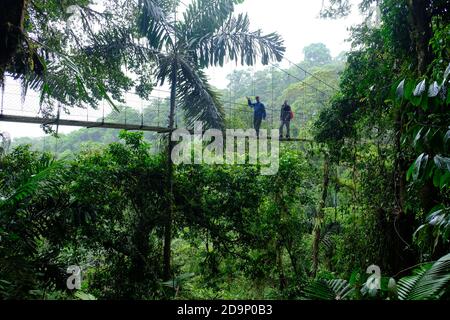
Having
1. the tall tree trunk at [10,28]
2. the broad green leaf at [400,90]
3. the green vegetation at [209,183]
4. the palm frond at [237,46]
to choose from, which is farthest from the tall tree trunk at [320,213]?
the tall tree trunk at [10,28]

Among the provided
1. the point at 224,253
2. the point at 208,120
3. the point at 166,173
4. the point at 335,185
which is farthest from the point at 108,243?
the point at 335,185

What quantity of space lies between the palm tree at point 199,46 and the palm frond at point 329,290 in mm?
3114

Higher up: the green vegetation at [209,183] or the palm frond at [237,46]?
the palm frond at [237,46]

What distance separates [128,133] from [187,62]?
118 centimetres

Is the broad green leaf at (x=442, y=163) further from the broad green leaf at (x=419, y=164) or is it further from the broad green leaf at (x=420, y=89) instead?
the broad green leaf at (x=420, y=89)

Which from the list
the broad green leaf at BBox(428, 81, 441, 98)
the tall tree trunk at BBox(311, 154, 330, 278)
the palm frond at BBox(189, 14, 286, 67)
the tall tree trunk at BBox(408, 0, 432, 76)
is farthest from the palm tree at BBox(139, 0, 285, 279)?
the broad green leaf at BBox(428, 81, 441, 98)

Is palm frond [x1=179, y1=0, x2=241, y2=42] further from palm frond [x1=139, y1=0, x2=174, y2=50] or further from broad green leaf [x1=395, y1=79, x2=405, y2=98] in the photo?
broad green leaf [x1=395, y1=79, x2=405, y2=98]

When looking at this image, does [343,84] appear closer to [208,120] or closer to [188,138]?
[208,120]

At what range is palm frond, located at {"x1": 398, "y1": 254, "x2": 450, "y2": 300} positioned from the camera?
993 millimetres

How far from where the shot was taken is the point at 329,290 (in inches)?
48.2

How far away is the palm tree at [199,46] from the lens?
4.30 metres

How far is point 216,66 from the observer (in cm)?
460

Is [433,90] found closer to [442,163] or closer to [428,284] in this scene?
[442,163]

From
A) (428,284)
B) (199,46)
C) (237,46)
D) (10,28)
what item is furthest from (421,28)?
(199,46)
